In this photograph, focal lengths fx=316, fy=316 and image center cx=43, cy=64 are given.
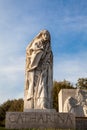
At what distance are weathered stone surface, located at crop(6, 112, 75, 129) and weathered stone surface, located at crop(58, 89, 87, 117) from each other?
16.6 metres

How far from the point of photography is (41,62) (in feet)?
55.5

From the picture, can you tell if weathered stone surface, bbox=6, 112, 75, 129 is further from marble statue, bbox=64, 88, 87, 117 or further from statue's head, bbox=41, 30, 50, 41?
marble statue, bbox=64, 88, 87, 117

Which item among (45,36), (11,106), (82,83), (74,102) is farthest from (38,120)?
(11,106)

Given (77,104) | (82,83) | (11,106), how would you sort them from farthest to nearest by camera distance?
(11,106), (82,83), (77,104)

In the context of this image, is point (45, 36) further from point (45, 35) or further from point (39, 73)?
point (39, 73)

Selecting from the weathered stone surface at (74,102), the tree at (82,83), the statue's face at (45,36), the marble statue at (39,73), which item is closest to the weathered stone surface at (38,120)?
the marble statue at (39,73)

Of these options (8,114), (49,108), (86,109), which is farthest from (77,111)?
(8,114)

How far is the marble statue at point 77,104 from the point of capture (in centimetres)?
3156

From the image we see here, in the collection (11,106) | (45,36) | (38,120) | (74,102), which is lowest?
(38,120)

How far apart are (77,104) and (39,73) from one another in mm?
16217

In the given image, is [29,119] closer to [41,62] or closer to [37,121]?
[37,121]

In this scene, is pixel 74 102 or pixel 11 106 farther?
pixel 11 106

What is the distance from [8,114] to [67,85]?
37288 mm

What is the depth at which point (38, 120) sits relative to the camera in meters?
14.7
